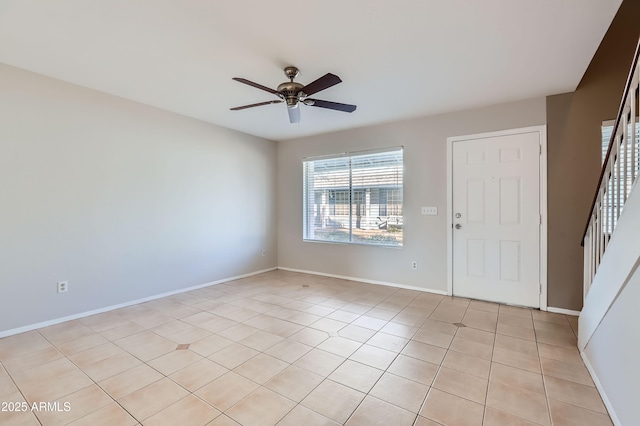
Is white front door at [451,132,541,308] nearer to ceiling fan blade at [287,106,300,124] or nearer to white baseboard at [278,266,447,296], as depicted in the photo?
white baseboard at [278,266,447,296]

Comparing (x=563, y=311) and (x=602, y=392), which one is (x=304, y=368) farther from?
(x=563, y=311)

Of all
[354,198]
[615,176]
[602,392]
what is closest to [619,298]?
[602,392]

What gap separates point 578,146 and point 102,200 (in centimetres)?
539

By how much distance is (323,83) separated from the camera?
2285 mm

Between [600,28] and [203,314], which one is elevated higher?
[600,28]

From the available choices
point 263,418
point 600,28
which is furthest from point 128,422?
point 600,28

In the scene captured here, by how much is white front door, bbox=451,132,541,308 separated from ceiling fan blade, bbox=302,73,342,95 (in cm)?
231

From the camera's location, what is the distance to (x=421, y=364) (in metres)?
2.19

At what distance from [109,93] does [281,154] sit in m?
2.84

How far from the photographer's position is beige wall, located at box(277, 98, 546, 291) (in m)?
3.62

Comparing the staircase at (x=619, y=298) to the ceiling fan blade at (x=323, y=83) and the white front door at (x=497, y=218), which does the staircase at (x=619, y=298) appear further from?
the ceiling fan blade at (x=323, y=83)

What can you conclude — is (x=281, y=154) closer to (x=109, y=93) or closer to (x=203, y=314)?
(x=109, y=93)

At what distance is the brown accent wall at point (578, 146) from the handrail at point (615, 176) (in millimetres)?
602

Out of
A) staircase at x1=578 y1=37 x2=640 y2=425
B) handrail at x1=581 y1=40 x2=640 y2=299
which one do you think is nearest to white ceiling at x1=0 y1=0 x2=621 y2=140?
handrail at x1=581 y1=40 x2=640 y2=299
